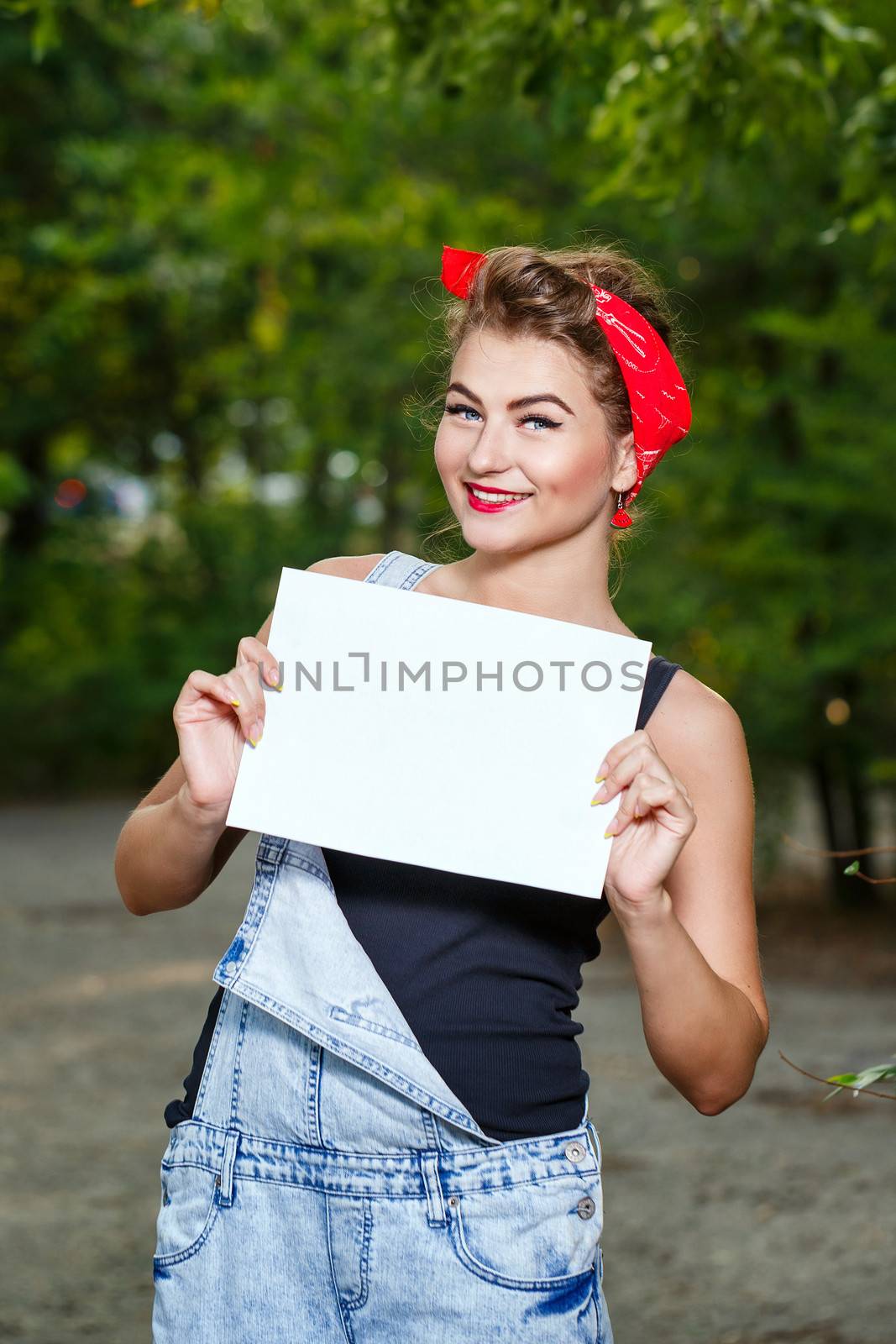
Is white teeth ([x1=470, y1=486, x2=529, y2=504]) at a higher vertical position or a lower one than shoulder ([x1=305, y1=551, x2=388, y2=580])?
lower

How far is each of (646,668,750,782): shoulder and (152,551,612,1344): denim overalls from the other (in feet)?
1.33

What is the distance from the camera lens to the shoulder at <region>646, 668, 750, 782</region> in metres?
1.77

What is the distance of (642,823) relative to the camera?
1.62m

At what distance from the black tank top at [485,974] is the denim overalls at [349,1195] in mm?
31

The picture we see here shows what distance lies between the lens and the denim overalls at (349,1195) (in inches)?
65.2

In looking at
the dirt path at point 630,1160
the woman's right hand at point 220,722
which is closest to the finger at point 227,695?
the woman's right hand at point 220,722

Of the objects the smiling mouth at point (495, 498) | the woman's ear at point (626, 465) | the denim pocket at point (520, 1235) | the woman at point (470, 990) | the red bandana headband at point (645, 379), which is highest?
the red bandana headband at point (645, 379)

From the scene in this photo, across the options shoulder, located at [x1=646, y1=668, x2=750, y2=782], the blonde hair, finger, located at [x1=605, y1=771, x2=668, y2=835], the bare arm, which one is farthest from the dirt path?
the blonde hair

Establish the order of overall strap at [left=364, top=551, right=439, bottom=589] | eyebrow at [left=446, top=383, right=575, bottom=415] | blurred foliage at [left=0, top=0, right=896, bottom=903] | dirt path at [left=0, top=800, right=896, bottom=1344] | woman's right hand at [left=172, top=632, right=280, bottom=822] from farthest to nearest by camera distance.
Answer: dirt path at [left=0, top=800, right=896, bottom=1344]
blurred foliage at [left=0, top=0, right=896, bottom=903]
overall strap at [left=364, top=551, right=439, bottom=589]
eyebrow at [left=446, top=383, right=575, bottom=415]
woman's right hand at [left=172, top=632, right=280, bottom=822]

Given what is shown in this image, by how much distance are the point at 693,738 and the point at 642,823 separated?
0.19 meters

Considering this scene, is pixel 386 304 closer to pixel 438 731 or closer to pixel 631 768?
pixel 438 731

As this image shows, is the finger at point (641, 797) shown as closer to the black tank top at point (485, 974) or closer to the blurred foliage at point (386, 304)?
the black tank top at point (485, 974)

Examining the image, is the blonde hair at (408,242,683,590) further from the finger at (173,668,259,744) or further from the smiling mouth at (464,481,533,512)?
the finger at (173,668,259,744)

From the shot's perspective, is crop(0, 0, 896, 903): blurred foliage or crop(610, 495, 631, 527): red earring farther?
crop(0, 0, 896, 903): blurred foliage
